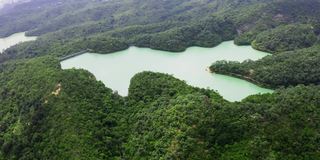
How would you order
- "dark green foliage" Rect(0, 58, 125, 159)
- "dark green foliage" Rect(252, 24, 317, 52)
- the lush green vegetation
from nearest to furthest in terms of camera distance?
1. the lush green vegetation
2. "dark green foliage" Rect(0, 58, 125, 159)
3. "dark green foliage" Rect(252, 24, 317, 52)

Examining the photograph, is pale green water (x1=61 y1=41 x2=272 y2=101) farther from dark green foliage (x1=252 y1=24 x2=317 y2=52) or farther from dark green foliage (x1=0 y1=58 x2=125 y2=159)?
dark green foliage (x1=0 y1=58 x2=125 y2=159)

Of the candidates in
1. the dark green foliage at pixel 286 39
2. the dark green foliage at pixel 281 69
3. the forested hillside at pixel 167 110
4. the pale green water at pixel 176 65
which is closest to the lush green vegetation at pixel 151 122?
the forested hillside at pixel 167 110

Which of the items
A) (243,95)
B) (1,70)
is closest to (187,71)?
(243,95)

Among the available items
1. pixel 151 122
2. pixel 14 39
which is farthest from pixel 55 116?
pixel 14 39

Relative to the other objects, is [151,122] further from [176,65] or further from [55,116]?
[176,65]

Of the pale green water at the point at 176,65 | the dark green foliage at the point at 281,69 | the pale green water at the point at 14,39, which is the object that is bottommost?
the pale green water at the point at 14,39

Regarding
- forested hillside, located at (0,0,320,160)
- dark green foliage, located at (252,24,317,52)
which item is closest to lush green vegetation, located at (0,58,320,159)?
forested hillside, located at (0,0,320,160)

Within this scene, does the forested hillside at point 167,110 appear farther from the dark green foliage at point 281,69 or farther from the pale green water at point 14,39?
the pale green water at point 14,39

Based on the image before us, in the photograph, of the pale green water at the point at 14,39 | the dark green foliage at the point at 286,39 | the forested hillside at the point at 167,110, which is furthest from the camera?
the pale green water at the point at 14,39
